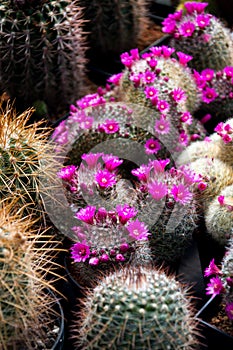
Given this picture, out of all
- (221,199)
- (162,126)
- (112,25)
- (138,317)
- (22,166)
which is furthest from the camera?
(112,25)

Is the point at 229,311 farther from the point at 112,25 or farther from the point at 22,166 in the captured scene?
the point at 112,25

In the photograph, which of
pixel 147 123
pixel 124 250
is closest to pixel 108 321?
pixel 124 250

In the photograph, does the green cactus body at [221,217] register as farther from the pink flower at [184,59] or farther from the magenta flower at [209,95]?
the pink flower at [184,59]

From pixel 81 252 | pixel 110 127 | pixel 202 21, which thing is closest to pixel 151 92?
pixel 110 127

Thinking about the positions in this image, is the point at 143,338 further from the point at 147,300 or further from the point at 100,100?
the point at 100,100

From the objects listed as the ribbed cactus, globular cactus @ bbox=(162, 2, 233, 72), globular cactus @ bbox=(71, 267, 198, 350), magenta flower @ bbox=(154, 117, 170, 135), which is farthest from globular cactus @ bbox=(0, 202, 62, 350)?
the ribbed cactus

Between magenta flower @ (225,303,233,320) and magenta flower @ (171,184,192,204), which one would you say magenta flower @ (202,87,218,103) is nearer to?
magenta flower @ (171,184,192,204)

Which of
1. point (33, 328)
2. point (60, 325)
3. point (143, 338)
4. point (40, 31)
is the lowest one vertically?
point (60, 325)
